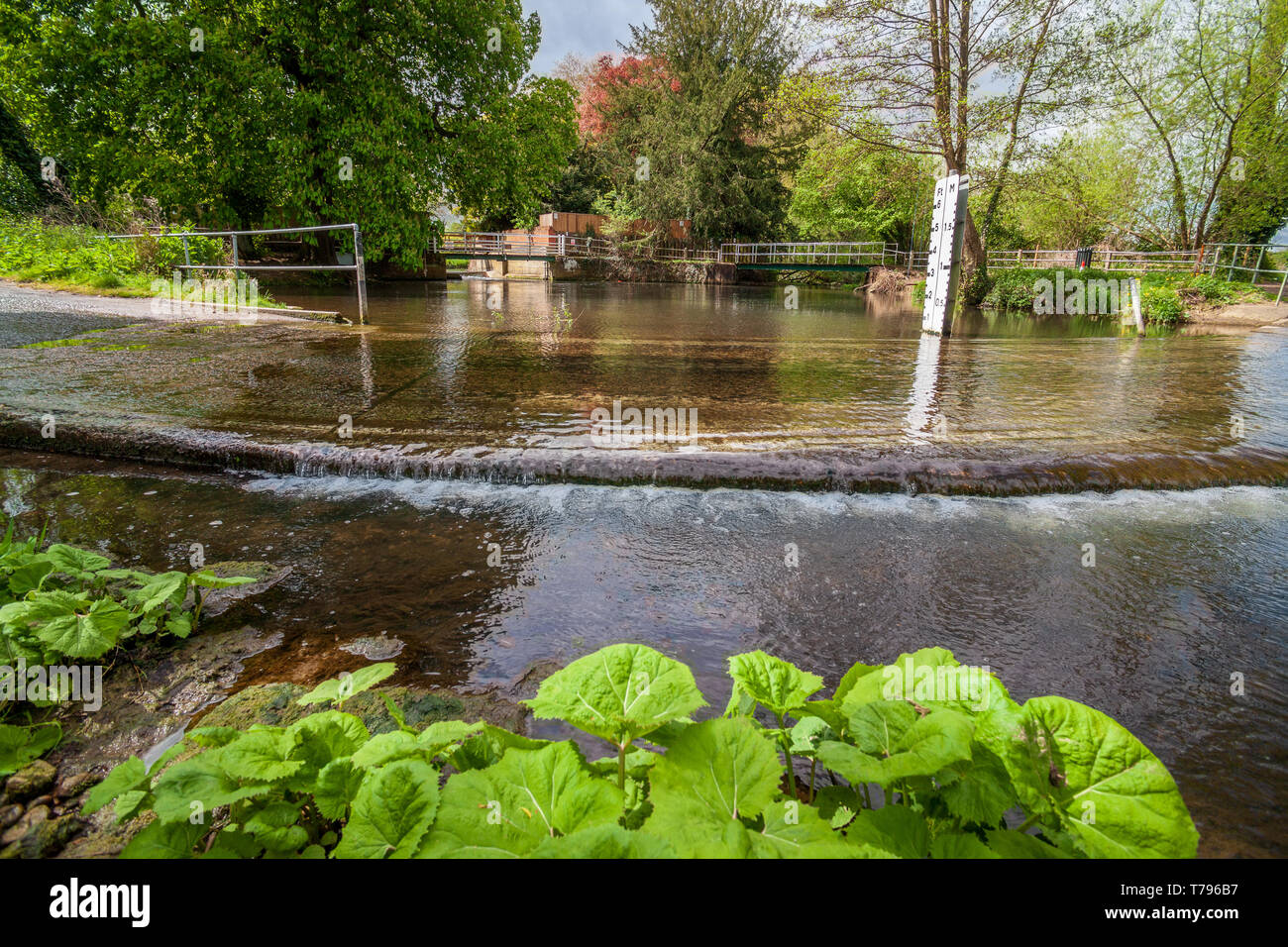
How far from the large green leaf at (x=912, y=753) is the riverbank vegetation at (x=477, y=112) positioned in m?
15.2

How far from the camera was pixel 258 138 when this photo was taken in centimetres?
1356

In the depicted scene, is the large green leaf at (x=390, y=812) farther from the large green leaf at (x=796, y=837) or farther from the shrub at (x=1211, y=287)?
the shrub at (x=1211, y=287)

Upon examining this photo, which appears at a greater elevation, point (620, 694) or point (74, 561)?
point (620, 694)

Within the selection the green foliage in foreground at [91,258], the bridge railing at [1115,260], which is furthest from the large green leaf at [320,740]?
the bridge railing at [1115,260]

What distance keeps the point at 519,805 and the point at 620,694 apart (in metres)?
0.23

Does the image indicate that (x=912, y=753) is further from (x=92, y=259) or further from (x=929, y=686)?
(x=92, y=259)

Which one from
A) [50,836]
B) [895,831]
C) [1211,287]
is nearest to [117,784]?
[50,836]

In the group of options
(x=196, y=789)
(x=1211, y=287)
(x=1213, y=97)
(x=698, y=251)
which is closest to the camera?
(x=196, y=789)

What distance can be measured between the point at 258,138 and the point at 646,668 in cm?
1632

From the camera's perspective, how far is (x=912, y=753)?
3.19 feet

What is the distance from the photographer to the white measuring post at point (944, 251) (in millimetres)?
9078
